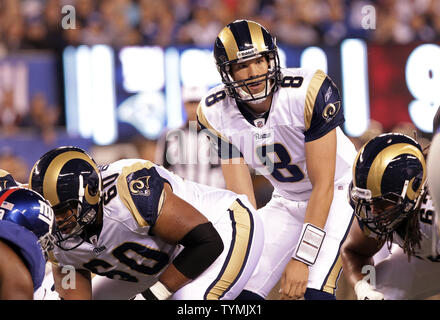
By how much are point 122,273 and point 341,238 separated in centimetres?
110

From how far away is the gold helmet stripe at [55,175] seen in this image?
3086 millimetres

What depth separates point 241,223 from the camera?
3482mm

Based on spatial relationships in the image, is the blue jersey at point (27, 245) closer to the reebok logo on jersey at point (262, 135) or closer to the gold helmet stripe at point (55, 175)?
the gold helmet stripe at point (55, 175)

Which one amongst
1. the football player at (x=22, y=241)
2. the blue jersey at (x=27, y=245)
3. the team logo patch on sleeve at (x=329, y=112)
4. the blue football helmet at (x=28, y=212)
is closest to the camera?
the football player at (x=22, y=241)

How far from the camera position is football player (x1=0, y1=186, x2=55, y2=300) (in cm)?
215

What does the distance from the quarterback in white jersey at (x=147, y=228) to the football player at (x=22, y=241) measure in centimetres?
42

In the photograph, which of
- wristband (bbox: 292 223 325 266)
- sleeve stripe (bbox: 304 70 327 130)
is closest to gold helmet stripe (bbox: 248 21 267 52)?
sleeve stripe (bbox: 304 70 327 130)

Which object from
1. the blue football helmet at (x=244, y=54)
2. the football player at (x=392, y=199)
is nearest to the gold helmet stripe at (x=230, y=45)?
the blue football helmet at (x=244, y=54)

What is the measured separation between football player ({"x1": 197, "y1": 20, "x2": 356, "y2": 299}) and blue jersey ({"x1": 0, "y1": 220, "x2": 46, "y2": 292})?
4.76 ft

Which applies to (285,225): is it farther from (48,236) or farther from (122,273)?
(48,236)

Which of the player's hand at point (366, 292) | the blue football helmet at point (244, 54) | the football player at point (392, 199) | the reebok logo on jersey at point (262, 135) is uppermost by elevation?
the blue football helmet at point (244, 54)

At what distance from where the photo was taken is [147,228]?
3.19 metres

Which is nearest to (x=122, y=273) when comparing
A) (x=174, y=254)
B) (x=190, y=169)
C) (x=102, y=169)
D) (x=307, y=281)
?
(x=174, y=254)

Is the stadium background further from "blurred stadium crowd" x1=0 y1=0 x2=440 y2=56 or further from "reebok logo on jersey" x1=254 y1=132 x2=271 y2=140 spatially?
"reebok logo on jersey" x1=254 y1=132 x2=271 y2=140
